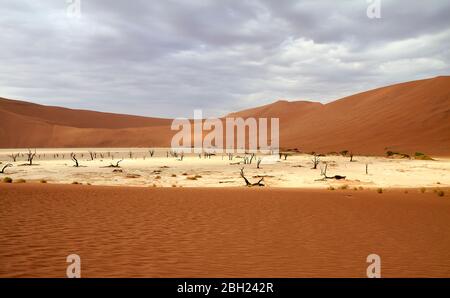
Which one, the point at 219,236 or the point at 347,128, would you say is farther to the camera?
the point at 347,128

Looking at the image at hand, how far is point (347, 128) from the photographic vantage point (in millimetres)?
74000

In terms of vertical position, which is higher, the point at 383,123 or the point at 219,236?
the point at 383,123

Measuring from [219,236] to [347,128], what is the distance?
69.4m

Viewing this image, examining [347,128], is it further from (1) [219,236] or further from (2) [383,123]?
(1) [219,236]

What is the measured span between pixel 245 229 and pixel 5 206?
7726 mm

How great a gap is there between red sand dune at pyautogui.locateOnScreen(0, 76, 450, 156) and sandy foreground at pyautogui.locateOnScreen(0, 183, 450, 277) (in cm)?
4085

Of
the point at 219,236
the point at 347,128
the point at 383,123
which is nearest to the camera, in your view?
the point at 219,236

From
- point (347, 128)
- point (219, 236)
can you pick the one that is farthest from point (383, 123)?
point (219, 236)

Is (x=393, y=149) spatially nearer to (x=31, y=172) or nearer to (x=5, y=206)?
(x=31, y=172)

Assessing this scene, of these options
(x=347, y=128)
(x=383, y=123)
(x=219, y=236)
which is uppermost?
(x=383, y=123)

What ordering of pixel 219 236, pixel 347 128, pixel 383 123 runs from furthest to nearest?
1. pixel 347 128
2. pixel 383 123
3. pixel 219 236

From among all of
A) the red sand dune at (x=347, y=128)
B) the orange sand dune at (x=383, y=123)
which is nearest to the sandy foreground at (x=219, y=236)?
the red sand dune at (x=347, y=128)

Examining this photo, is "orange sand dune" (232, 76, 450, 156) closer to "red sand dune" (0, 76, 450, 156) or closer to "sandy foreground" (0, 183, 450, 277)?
"red sand dune" (0, 76, 450, 156)

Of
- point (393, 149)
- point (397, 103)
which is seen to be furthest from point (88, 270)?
point (397, 103)
